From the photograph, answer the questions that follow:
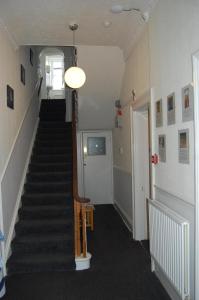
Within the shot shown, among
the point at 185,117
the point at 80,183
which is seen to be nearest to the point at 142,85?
the point at 185,117

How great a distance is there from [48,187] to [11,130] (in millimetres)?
1215

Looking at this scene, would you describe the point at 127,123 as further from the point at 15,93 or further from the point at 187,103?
the point at 187,103

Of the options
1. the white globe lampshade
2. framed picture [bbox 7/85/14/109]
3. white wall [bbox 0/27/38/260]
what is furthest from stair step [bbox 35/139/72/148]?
the white globe lampshade

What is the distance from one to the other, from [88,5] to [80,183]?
179 inches

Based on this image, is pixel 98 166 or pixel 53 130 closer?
pixel 53 130

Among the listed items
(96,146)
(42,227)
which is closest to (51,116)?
(96,146)

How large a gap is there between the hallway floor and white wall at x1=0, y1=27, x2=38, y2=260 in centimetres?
74

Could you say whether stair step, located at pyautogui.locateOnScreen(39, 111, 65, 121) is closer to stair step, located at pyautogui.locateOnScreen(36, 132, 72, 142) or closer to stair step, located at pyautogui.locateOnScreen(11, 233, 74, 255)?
stair step, located at pyautogui.locateOnScreen(36, 132, 72, 142)

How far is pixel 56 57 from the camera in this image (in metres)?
9.55

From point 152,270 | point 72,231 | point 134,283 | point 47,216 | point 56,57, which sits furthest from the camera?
point 56,57

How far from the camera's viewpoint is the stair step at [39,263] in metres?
3.61

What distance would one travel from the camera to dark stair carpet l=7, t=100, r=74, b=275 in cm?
368

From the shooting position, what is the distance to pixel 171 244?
101 inches

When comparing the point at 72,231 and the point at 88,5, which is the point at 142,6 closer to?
the point at 88,5
